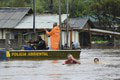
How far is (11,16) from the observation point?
5825 cm

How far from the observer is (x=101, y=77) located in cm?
1414

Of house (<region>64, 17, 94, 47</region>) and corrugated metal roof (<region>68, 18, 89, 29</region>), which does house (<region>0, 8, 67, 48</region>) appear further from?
corrugated metal roof (<region>68, 18, 89, 29</region>)

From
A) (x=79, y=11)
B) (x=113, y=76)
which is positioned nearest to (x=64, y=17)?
(x=79, y=11)

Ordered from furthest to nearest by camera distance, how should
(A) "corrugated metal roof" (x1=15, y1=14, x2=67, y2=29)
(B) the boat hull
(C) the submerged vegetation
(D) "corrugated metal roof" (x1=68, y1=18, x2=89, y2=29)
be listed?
(C) the submerged vegetation < (D) "corrugated metal roof" (x1=68, y1=18, x2=89, y2=29) < (A) "corrugated metal roof" (x1=15, y1=14, x2=67, y2=29) < (B) the boat hull

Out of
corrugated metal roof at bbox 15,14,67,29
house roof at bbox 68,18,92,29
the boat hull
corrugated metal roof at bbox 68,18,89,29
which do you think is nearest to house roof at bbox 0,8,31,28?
corrugated metal roof at bbox 15,14,67,29

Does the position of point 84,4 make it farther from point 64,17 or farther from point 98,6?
point 64,17

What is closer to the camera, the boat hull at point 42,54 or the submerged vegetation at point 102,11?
the boat hull at point 42,54

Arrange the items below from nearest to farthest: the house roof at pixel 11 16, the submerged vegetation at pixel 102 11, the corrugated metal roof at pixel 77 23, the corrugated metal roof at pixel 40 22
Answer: the corrugated metal roof at pixel 40 22
the house roof at pixel 11 16
the corrugated metal roof at pixel 77 23
the submerged vegetation at pixel 102 11

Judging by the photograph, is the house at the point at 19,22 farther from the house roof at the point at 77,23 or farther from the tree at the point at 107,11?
the tree at the point at 107,11

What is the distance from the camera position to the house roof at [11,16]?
186 feet

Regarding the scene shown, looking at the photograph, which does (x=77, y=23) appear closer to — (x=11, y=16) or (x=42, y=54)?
(x=11, y=16)

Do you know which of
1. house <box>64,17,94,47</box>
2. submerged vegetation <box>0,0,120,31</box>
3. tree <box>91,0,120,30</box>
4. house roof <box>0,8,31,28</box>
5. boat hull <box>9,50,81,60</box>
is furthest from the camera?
submerged vegetation <box>0,0,120,31</box>

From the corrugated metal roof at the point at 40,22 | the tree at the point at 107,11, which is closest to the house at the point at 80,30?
the corrugated metal roof at the point at 40,22

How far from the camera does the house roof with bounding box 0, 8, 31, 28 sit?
56694 millimetres
